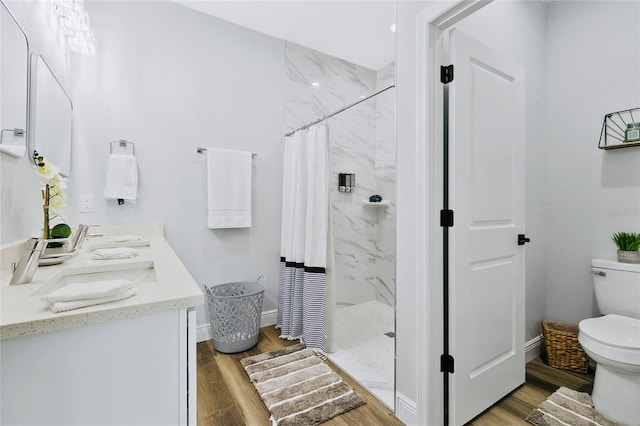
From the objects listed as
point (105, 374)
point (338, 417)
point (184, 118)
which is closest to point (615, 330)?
point (338, 417)

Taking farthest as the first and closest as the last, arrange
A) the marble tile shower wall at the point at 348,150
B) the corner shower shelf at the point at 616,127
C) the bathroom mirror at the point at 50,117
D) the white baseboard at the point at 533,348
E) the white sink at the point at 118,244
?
1. the marble tile shower wall at the point at 348,150
2. the white baseboard at the point at 533,348
3. the corner shower shelf at the point at 616,127
4. the white sink at the point at 118,244
5. the bathroom mirror at the point at 50,117

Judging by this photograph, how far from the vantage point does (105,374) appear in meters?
0.71

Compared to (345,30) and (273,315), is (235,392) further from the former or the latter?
(345,30)

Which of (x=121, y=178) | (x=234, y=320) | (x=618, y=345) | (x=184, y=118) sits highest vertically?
(x=184, y=118)

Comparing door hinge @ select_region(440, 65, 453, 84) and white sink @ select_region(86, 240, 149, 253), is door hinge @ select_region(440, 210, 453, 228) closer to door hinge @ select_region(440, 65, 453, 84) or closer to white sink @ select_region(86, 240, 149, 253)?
door hinge @ select_region(440, 65, 453, 84)

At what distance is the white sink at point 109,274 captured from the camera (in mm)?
1078

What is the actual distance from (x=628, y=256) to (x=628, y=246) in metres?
0.07

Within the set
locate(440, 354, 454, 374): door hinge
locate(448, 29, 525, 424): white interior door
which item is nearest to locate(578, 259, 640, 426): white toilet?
locate(448, 29, 525, 424): white interior door

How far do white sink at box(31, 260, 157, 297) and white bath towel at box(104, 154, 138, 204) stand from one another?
100cm

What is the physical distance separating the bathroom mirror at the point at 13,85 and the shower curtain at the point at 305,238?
1.56m

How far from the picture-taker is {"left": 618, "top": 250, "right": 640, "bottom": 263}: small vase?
6.06ft

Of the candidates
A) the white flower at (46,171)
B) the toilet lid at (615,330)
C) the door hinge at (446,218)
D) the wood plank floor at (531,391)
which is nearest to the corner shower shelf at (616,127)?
the toilet lid at (615,330)

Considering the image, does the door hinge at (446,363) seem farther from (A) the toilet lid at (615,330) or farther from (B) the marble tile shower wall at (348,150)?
(B) the marble tile shower wall at (348,150)

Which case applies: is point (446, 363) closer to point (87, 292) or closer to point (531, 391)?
point (531, 391)
